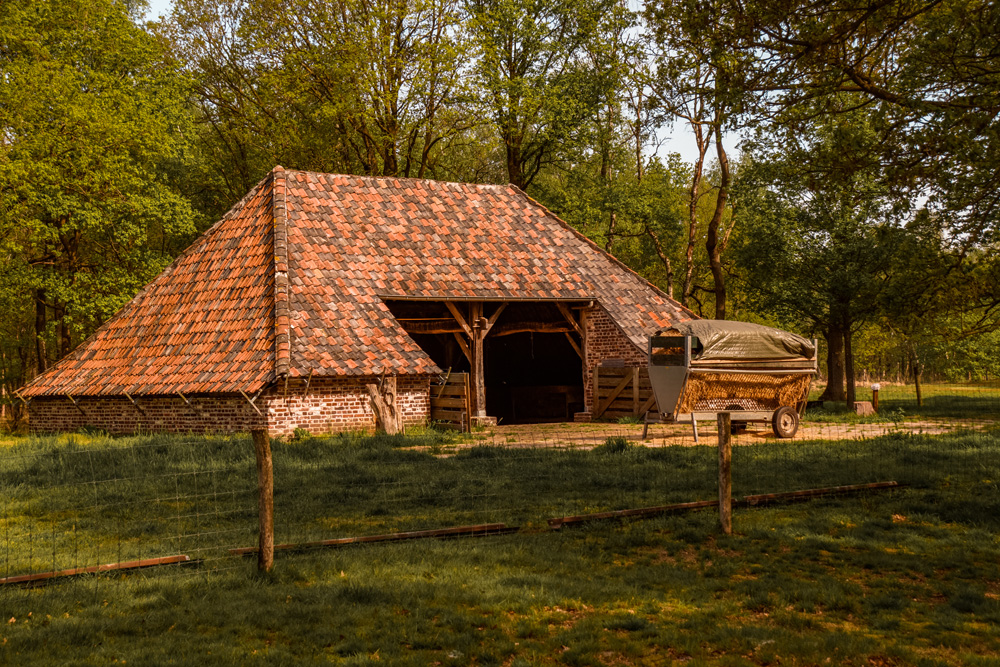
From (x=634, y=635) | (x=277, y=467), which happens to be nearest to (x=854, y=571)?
(x=634, y=635)

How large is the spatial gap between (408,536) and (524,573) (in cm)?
168

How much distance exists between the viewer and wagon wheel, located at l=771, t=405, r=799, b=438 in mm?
18516

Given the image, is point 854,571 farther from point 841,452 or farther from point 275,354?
point 275,354

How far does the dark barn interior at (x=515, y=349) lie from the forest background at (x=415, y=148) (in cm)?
713

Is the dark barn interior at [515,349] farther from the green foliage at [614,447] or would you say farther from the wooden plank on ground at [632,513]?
the wooden plank on ground at [632,513]

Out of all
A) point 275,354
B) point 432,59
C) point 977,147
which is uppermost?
point 432,59

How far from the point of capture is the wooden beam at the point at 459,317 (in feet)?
76.9

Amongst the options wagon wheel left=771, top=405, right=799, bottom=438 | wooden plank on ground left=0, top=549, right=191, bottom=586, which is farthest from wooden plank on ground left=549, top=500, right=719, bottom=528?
wagon wheel left=771, top=405, right=799, bottom=438

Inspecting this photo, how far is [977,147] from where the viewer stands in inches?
429

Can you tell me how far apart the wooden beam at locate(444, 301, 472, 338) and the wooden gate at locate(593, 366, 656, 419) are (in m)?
3.81

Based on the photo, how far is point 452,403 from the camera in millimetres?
20984

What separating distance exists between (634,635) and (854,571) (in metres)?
2.91

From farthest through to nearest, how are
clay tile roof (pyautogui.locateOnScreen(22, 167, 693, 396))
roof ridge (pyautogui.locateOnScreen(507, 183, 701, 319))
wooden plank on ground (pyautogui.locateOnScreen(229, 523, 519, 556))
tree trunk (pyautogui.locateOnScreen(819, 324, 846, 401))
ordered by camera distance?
tree trunk (pyautogui.locateOnScreen(819, 324, 846, 401))
roof ridge (pyautogui.locateOnScreen(507, 183, 701, 319))
clay tile roof (pyautogui.locateOnScreen(22, 167, 693, 396))
wooden plank on ground (pyautogui.locateOnScreen(229, 523, 519, 556))

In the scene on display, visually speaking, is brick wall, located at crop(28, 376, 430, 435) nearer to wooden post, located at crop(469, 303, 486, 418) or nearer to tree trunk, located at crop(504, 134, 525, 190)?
wooden post, located at crop(469, 303, 486, 418)
